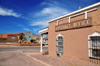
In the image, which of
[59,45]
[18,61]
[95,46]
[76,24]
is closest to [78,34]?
[76,24]

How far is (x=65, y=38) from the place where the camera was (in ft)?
33.7

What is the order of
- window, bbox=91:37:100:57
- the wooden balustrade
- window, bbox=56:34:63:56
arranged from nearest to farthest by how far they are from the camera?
window, bbox=91:37:100:57 → the wooden balustrade → window, bbox=56:34:63:56

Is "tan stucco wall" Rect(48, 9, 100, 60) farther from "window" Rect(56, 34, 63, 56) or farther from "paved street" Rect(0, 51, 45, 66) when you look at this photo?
"paved street" Rect(0, 51, 45, 66)

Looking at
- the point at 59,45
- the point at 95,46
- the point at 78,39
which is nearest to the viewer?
the point at 95,46

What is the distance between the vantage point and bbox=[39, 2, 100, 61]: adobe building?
24.5 ft

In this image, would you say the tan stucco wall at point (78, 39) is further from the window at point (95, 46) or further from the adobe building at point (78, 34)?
the window at point (95, 46)

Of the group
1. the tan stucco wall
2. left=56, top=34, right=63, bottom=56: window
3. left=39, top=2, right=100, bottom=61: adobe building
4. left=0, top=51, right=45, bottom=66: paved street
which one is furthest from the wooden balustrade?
left=0, top=51, right=45, bottom=66: paved street

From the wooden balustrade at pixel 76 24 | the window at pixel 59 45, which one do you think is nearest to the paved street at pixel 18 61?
the window at pixel 59 45

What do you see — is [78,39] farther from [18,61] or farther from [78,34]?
[18,61]

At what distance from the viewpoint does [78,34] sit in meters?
8.77

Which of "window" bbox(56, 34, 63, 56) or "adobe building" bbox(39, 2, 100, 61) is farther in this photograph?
"window" bbox(56, 34, 63, 56)

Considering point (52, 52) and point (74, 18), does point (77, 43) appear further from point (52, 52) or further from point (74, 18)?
point (52, 52)

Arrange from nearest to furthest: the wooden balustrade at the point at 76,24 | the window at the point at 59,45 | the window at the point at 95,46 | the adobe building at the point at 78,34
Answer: the window at the point at 95,46 < the adobe building at the point at 78,34 < the wooden balustrade at the point at 76,24 < the window at the point at 59,45

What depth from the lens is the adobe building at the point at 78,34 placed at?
7.46 meters
